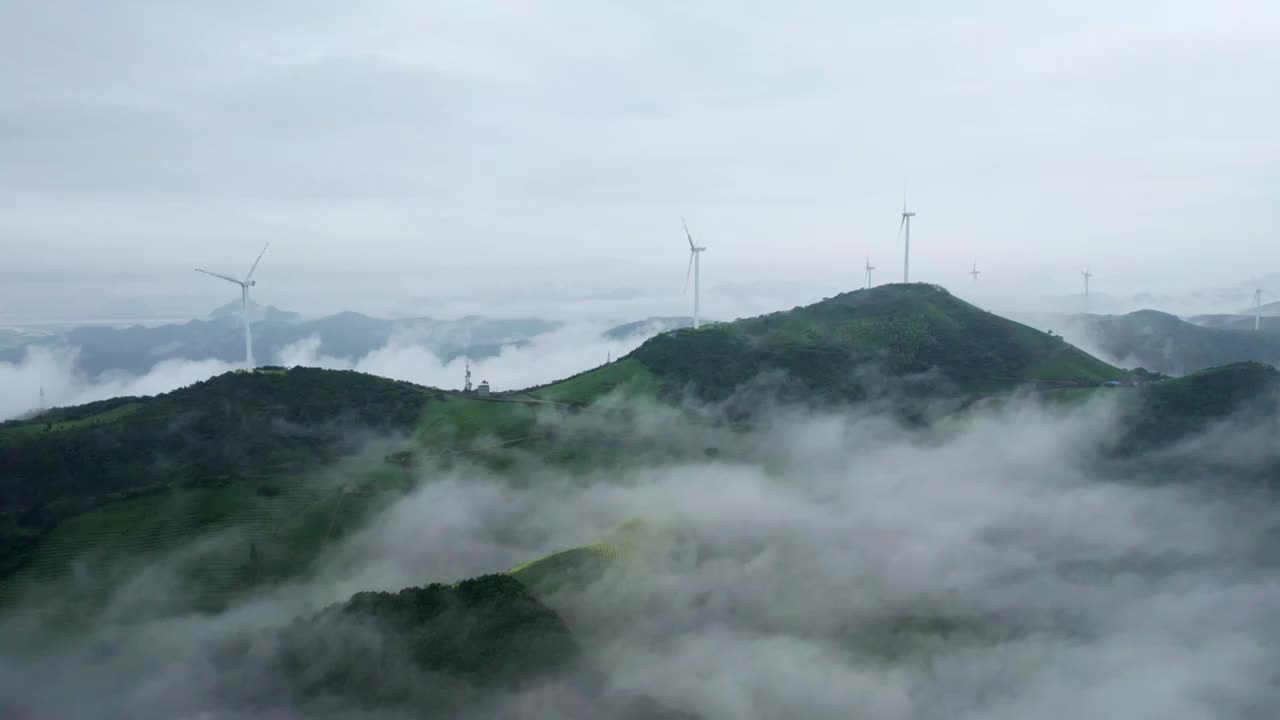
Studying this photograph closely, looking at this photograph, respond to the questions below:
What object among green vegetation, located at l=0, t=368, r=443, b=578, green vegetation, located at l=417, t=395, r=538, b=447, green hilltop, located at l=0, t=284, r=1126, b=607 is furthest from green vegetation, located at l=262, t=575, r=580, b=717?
green vegetation, located at l=417, t=395, r=538, b=447

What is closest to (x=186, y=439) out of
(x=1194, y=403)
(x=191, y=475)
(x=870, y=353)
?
(x=191, y=475)

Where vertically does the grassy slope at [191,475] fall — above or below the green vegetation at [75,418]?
below

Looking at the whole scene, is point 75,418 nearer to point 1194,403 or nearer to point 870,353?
point 870,353

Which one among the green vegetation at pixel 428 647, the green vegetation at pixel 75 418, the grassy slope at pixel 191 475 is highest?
the green vegetation at pixel 75 418

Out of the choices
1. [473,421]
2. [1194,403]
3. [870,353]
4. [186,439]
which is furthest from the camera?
[870,353]

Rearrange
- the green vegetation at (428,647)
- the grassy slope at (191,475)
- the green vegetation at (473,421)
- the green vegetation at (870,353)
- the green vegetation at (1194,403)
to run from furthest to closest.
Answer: the green vegetation at (870,353)
the green vegetation at (1194,403)
the green vegetation at (473,421)
the grassy slope at (191,475)
the green vegetation at (428,647)

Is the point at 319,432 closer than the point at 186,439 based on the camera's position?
No

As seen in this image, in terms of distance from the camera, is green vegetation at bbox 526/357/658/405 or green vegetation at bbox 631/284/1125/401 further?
green vegetation at bbox 631/284/1125/401

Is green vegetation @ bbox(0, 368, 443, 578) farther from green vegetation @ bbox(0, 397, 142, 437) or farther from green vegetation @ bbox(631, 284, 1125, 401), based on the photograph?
green vegetation @ bbox(631, 284, 1125, 401)

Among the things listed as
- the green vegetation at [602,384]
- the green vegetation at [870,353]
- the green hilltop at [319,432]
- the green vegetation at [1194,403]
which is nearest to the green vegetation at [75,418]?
the green hilltop at [319,432]

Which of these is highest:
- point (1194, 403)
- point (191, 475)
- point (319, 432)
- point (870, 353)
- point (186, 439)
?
point (870, 353)

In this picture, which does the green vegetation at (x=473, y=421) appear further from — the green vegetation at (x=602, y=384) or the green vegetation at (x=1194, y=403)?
the green vegetation at (x=1194, y=403)
